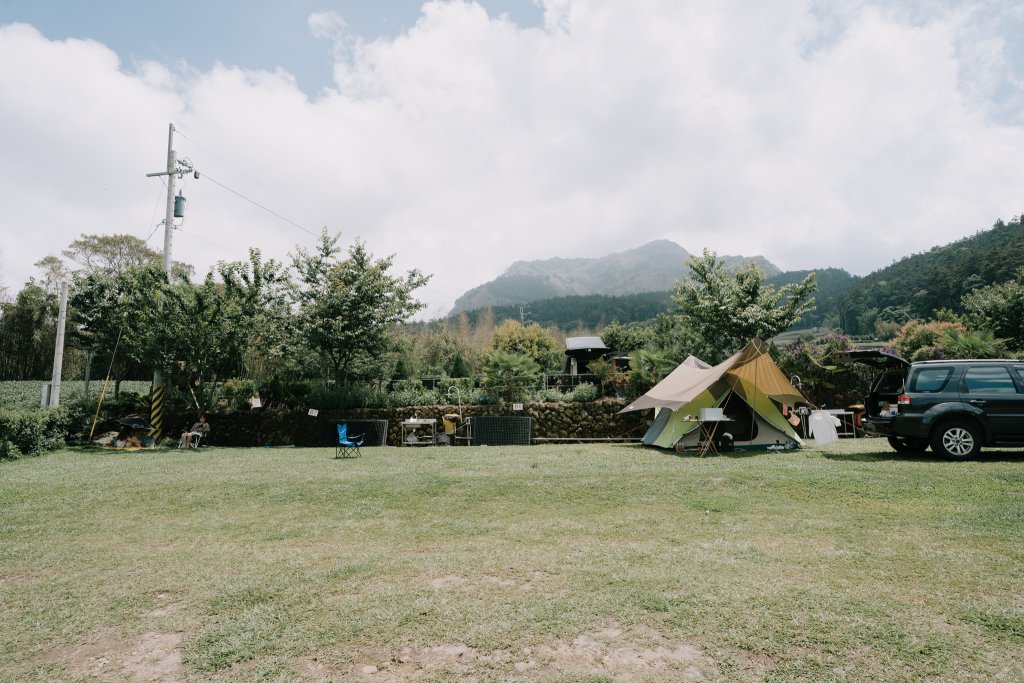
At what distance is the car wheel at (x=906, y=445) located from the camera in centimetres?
1004

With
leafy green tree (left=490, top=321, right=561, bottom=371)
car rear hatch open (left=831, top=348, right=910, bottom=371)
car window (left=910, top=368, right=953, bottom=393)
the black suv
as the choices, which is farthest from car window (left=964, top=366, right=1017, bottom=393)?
leafy green tree (left=490, top=321, right=561, bottom=371)

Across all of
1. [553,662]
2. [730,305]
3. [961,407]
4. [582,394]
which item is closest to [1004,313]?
[730,305]

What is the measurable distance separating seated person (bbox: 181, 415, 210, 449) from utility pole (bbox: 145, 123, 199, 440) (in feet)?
2.87

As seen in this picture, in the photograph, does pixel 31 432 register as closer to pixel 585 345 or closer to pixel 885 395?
pixel 885 395

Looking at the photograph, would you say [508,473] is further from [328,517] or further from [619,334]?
[619,334]

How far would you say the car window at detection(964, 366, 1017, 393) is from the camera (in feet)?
29.6

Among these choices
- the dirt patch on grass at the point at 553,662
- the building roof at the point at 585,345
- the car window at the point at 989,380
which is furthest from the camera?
→ the building roof at the point at 585,345

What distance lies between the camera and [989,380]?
9109 millimetres

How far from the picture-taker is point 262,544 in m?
5.54

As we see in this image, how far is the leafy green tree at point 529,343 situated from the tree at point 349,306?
72.3ft

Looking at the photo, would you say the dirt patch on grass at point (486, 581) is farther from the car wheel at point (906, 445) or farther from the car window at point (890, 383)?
the car window at point (890, 383)

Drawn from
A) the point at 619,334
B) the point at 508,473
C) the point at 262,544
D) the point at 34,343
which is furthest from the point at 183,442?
the point at 619,334

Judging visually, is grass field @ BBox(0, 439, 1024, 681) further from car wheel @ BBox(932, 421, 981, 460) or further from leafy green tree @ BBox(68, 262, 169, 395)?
leafy green tree @ BBox(68, 262, 169, 395)

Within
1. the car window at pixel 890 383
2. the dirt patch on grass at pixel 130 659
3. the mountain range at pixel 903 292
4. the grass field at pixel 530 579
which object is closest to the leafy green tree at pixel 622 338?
the mountain range at pixel 903 292
